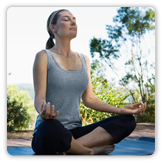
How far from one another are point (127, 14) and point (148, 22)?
50cm

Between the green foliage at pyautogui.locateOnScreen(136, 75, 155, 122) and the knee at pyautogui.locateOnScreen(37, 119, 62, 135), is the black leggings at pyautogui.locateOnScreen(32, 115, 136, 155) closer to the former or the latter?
the knee at pyautogui.locateOnScreen(37, 119, 62, 135)

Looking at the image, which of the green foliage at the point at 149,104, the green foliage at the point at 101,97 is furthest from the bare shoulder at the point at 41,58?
the green foliage at the point at 149,104

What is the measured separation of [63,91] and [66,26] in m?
0.55

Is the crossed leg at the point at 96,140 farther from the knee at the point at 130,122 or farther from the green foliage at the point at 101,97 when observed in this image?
the green foliage at the point at 101,97

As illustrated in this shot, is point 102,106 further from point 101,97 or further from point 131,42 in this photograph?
point 131,42

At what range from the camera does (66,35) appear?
1.90 meters

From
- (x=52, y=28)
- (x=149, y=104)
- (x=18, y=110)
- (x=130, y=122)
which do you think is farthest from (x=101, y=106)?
(x=149, y=104)

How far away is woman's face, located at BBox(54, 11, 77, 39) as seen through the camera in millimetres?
1896

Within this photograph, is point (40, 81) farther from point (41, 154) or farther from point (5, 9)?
point (5, 9)

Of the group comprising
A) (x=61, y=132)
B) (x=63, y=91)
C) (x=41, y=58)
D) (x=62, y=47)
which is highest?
(x=62, y=47)

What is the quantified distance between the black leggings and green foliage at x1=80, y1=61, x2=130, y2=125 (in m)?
2.21

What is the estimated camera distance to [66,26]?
190 cm

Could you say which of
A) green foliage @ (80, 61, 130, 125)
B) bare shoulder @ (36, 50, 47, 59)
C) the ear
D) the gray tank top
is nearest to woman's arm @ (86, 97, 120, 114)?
the gray tank top

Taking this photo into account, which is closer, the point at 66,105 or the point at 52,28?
the point at 66,105
